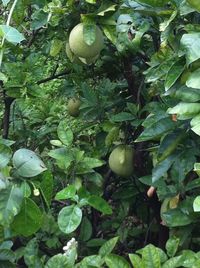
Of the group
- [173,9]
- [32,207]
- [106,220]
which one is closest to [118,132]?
[106,220]

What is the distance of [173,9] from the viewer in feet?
4.09

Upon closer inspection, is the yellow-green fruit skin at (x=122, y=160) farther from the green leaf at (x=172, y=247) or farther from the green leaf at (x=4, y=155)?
the green leaf at (x=4, y=155)

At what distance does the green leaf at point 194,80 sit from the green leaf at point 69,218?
422 mm

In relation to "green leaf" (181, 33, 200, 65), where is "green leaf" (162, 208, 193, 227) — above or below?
below

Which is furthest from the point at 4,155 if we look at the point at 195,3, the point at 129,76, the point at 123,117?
the point at 129,76

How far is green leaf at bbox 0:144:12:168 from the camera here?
3.58 ft

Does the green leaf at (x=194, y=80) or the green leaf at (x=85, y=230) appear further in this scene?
the green leaf at (x=85, y=230)

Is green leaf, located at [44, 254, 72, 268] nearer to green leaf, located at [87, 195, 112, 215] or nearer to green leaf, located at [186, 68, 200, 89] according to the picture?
green leaf, located at [87, 195, 112, 215]

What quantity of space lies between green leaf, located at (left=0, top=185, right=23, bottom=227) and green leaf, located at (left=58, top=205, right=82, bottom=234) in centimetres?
24

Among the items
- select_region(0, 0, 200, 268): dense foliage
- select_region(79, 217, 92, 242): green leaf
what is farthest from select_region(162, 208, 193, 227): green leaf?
select_region(79, 217, 92, 242): green leaf

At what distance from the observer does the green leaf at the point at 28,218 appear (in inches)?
43.5

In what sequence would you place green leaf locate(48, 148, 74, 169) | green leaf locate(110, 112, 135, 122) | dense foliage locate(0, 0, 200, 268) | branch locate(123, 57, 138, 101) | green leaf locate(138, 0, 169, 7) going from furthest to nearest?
branch locate(123, 57, 138, 101) < green leaf locate(110, 112, 135, 122) < green leaf locate(48, 148, 74, 169) < green leaf locate(138, 0, 169, 7) < dense foliage locate(0, 0, 200, 268)

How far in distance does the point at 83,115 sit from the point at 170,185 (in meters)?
0.50

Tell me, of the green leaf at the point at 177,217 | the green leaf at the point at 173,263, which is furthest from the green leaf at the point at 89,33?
the green leaf at the point at 173,263
